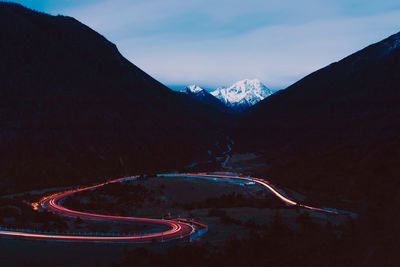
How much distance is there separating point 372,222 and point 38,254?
16.4 metres

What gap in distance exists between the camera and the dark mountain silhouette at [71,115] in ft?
216

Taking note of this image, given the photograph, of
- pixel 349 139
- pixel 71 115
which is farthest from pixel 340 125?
pixel 71 115

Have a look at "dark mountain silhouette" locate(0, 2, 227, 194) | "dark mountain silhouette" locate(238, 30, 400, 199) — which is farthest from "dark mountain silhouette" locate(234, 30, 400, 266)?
"dark mountain silhouette" locate(0, 2, 227, 194)

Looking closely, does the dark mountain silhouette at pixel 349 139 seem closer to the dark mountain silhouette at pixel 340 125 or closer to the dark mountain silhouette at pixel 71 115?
the dark mountain silhouette at pixel 340 125

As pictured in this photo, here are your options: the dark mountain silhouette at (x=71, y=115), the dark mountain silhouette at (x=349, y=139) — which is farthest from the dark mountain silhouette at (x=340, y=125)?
the dark mountain silhouette at (x=71, y=115)

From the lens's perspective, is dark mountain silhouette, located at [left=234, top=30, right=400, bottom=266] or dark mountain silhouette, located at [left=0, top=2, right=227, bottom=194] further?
dark mountain silhouette, located at [left=0, top=2, right=227, bottom=194]

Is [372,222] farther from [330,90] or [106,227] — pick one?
[330,90]

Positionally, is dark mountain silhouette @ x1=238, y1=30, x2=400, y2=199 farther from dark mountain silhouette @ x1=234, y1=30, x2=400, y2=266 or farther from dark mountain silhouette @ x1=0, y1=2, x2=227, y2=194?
dark mountain silhouette @ x1=0, y1=2, x2=227, y2=194

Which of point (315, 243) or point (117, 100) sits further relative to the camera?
point (117, 100)

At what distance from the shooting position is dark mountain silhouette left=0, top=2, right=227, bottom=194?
65.7m

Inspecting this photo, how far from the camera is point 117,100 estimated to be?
107750 mm

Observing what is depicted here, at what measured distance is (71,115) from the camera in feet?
273

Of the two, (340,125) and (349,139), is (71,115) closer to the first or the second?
(349,139)

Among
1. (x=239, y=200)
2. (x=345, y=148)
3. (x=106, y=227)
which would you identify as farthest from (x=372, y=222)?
(x=345, y=148)
